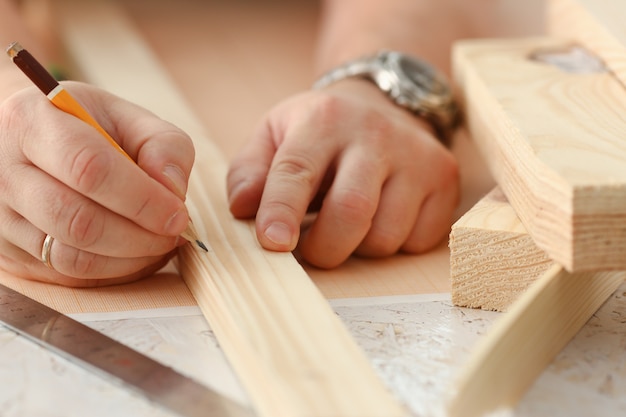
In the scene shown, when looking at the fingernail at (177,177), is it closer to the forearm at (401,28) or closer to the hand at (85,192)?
the hand at (85,192)

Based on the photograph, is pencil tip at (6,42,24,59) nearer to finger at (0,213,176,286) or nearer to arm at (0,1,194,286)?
arm at (0,1,194,286)

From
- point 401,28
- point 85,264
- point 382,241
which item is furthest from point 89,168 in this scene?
point 401,28

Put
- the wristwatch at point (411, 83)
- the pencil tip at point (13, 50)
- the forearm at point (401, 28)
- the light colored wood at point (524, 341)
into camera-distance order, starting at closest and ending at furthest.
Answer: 1. the light colored wood at point (524, 341)
2. the pencil tip at point (13, 50)
3. the wristwatch at point (411, 83)
4. the forearm at point (401, 28)

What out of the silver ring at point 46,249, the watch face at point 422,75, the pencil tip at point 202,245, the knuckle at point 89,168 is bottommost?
the watch face at point 422,75

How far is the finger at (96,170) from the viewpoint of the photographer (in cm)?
78

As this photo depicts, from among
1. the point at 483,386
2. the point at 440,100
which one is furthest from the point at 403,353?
the point at 440,100

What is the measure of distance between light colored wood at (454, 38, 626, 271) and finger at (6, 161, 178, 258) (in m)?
0.36

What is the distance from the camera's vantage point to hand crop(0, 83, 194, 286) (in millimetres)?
784

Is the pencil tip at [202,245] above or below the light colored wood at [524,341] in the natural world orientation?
above

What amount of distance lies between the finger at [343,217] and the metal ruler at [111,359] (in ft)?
0.85

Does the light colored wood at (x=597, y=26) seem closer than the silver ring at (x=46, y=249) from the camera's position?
No

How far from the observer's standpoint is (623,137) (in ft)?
2.58

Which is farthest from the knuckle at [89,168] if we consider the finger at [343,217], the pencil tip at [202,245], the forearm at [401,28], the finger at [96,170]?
the forearm at [401,28]

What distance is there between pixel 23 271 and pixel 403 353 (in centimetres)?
40
